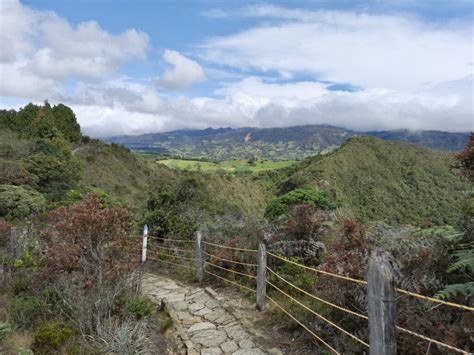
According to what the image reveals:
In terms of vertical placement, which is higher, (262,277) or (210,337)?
(262,277)

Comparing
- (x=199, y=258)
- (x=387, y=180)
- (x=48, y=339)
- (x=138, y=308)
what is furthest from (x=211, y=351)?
(x=387, y=180)

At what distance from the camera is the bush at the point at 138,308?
18.6ft

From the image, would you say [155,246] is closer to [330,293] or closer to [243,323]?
[243,323]

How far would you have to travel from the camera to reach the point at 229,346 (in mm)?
5117

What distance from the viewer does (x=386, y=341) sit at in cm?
284

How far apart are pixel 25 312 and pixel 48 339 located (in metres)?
1.73

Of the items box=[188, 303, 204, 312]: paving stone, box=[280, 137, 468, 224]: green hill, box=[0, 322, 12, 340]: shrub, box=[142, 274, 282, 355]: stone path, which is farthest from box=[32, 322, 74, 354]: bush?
box=[280, 137, 468, 224]: green hill

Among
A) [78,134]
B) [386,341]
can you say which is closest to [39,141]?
[78,134]

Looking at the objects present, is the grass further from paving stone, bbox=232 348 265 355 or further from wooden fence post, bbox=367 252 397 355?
wooden fence post, bbox=367 252 397 355

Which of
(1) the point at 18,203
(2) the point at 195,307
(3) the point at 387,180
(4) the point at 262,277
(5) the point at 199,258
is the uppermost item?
(4) the point at 262,277

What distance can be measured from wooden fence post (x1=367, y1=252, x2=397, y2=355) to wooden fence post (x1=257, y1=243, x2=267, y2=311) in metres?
3.23

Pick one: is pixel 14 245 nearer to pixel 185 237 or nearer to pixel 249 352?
pixel 185 237

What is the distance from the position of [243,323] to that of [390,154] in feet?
225

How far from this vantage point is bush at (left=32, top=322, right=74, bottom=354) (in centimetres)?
458
